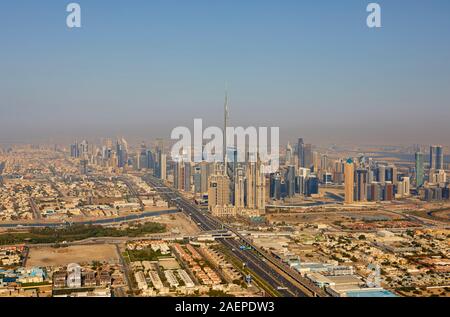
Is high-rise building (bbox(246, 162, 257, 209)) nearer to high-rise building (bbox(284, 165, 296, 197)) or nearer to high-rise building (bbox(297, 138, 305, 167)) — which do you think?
high-rise building (bbox(284, 165, 296, 197))

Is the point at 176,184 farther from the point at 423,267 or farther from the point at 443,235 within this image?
the point at 423,267

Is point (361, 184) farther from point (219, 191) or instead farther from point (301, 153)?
point (219, 191)

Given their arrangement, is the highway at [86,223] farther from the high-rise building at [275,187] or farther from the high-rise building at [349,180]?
the high-rise building at [349,180]

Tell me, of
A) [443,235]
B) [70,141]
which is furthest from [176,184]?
[443,235]

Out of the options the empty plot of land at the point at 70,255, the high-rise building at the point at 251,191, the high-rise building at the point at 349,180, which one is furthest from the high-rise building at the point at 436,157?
the empty plot of land at the point at 70,255

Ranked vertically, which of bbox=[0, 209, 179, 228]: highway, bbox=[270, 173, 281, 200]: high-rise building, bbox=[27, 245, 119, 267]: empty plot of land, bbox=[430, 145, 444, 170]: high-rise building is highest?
bbox=[430, 145, 444, 170]: high-rise building

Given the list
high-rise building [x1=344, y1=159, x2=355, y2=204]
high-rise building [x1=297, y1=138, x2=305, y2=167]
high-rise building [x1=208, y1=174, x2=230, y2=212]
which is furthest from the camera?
high-rise building [x1=297, y1=138, x2=305, y2=167]

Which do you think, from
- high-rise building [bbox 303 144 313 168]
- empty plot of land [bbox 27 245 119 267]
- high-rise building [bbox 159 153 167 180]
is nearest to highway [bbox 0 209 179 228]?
empty plot of land [bbox 27 245 119 267]
